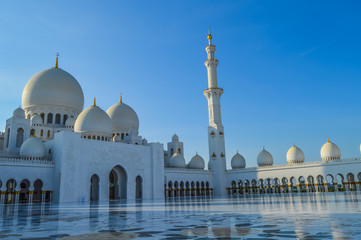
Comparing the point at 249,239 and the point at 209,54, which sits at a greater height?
the point at 209,54

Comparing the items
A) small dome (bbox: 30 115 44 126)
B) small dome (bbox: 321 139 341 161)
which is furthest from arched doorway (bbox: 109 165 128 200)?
small dome (bbox: 321 139 341 161)

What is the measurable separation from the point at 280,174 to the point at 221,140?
23.7ft

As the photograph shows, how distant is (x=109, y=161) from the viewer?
2536 cm

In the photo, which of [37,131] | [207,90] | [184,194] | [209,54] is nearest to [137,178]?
[184,194]

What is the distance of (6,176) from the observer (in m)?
20.2

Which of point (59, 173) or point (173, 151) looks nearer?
point (59, 173)

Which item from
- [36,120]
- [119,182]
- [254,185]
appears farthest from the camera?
[254,185]

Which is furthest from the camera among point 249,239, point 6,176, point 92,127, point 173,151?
point 173,151

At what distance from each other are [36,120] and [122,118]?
30.9ft

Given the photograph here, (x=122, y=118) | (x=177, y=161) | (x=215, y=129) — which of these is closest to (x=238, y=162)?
(x=215, y=129)

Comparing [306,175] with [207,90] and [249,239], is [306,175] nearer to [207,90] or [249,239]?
[207,90]

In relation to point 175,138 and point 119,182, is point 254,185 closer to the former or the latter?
point 175,138

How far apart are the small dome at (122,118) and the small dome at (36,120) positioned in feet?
27.1

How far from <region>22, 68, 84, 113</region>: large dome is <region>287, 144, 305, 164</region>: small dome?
22.8 m
